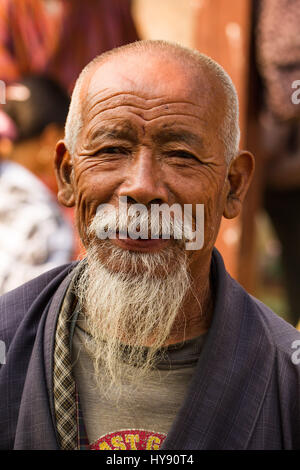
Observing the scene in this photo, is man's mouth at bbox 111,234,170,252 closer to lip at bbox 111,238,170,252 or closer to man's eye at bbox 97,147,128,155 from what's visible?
lip at bbox 111,238,170,252

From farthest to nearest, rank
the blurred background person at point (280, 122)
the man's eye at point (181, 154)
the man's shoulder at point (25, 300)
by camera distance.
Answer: the blurred background person at point (280, 122), the man's shoulder at point (25, 300), the man's eye at point (181, 154)

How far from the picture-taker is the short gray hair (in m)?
1.78

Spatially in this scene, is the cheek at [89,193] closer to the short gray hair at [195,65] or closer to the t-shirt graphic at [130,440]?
the short gray hair at [195,65]

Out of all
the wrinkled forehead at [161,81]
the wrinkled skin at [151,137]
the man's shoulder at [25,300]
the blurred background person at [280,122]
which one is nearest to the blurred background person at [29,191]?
the blurred background person at [280,122]

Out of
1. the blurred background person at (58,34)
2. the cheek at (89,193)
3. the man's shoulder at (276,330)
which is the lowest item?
the man's shoulder at (276,330)

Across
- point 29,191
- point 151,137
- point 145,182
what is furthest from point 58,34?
point 145,182

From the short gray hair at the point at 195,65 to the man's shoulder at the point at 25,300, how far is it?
450 mm

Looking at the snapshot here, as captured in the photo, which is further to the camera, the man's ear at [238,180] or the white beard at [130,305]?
the man's ear at [238,180]

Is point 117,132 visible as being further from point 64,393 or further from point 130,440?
point 130,440

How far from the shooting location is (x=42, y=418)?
162 centimetres

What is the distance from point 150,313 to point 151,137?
54 centimetres

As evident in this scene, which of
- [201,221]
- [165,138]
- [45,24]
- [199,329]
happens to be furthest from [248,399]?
[45,24]

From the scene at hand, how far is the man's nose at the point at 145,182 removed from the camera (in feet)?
5.38

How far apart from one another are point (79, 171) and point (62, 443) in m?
0.83
